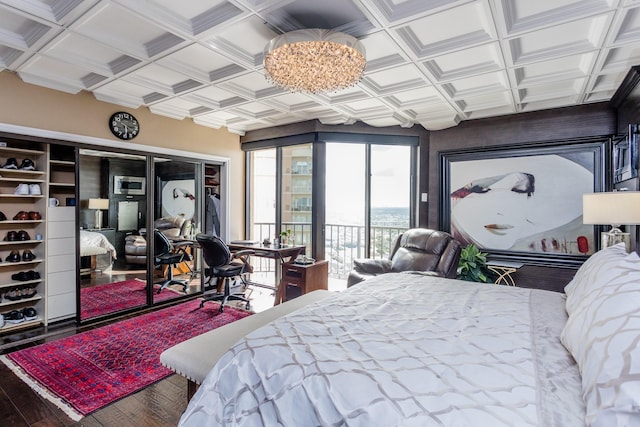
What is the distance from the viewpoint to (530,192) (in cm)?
399

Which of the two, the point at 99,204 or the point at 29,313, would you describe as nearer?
the point at 29,313

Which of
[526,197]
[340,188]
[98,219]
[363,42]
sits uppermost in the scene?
[363,42]

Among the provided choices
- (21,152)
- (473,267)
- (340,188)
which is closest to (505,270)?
(473,267)

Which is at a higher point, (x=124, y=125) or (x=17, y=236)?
(x=124, y=125)

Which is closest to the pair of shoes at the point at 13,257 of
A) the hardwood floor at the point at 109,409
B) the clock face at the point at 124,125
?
the hardwood floor at the point at 109,409

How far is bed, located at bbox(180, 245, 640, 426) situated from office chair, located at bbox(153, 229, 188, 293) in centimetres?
340

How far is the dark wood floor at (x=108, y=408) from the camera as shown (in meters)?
1.99

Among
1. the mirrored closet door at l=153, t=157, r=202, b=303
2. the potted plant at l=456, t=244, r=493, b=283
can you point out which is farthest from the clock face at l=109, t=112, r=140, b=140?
the potted plant at l=456, t=244, r=493, b=283

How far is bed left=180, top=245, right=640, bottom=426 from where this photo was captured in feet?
3.01

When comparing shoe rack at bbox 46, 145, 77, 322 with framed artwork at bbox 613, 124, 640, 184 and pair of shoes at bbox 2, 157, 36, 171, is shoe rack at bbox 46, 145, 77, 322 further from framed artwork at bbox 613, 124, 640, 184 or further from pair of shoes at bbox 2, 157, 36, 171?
framed artwork at bbox 613, 124, 640, 184

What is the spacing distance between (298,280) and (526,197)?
2.95 m

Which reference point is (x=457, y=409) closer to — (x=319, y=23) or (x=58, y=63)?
(x=319, y=23)

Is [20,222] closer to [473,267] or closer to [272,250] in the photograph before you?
[272,250]

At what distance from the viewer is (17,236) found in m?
3.31
